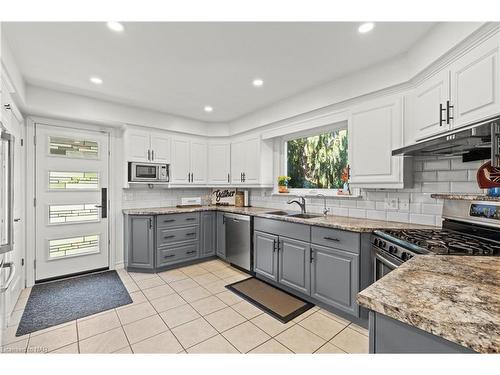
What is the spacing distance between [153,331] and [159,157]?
2.57 metres

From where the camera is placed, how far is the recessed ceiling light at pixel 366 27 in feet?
5.90

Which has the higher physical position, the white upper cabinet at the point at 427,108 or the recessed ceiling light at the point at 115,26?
the recessed ceiling light at the point at 115,26

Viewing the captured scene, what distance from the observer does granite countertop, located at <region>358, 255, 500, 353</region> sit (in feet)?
1.98

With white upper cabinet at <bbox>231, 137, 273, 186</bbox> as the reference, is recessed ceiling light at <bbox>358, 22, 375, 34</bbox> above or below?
above

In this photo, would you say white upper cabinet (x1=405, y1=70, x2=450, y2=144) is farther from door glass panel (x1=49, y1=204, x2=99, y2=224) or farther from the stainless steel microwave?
door glass panel (x1=49, y1=204, x2=99, y2=224)

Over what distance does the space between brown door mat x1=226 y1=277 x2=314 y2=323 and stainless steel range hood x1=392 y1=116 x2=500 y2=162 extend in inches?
70.4

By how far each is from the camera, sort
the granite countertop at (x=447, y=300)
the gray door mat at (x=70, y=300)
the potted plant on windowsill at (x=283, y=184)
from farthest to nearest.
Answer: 1. the potted plant on windowsill at (x=283, y=184)
2. the gray door mat at (x=70, y=300)
3. the granite countertop at (x=447, y=300)

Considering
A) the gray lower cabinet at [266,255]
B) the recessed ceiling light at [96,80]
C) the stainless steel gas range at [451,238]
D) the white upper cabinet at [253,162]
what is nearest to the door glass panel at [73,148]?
the recessed ceiling light at [96,80]

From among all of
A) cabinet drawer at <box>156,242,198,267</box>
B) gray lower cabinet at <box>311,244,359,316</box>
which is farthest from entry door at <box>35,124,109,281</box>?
gray lower cabinet at <box>311,244,359,316</box>

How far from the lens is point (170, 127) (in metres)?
3.97

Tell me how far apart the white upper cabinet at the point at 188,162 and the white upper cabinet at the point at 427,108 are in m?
3.20

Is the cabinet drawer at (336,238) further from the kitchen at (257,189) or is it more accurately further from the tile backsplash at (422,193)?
the tile backsplash at (422,193)

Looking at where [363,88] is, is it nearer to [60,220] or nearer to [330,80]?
[330,80]
